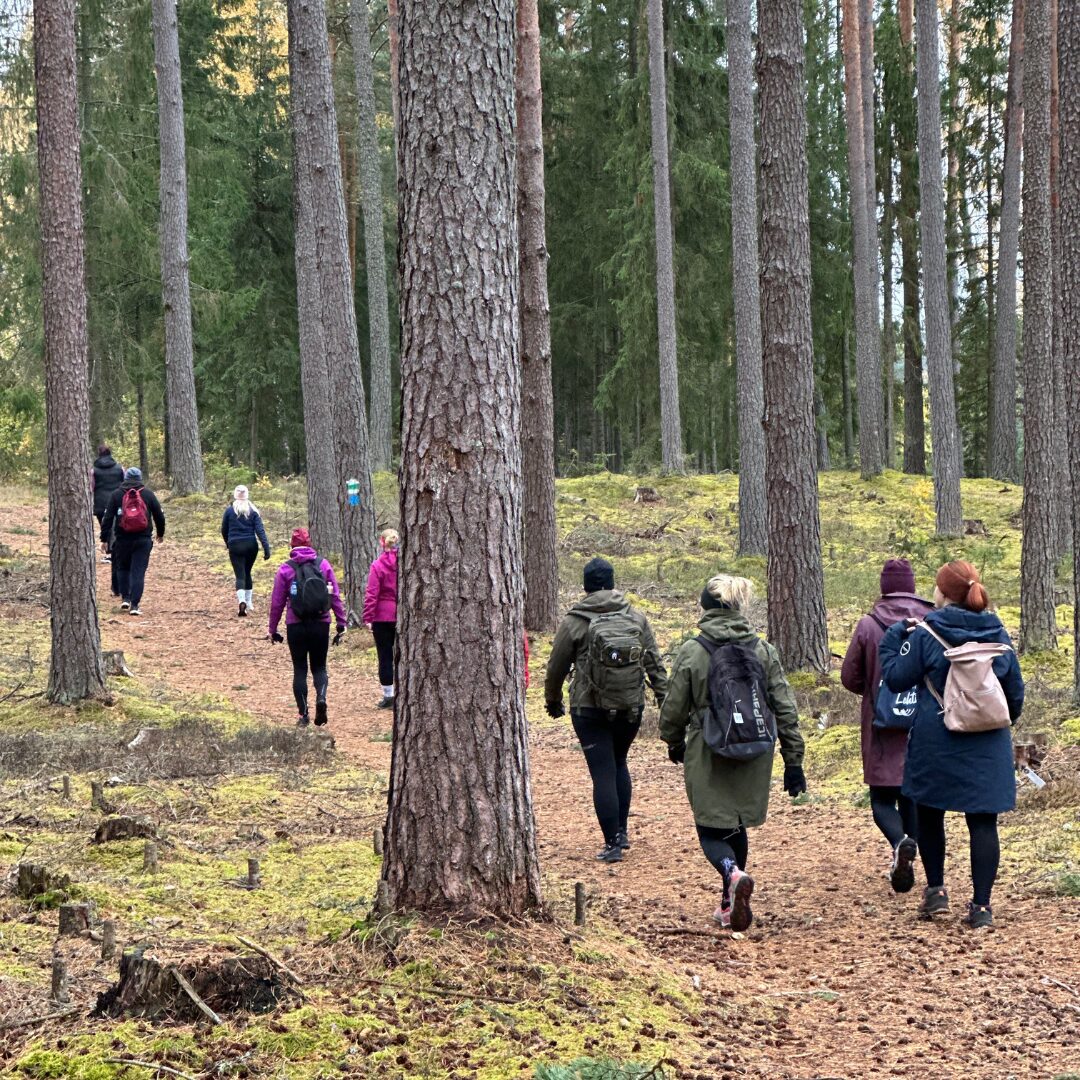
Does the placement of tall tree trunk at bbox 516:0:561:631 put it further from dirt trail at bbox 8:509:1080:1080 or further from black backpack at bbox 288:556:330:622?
dirt trail at bbox 8:509:1080:1080

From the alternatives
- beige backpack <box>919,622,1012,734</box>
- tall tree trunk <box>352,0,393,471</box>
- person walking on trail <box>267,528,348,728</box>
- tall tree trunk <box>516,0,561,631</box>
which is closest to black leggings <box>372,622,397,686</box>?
person walking on trail <box>267,528,348,728</box>

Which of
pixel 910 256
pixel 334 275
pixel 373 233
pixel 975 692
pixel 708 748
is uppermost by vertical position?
pixel 373 233

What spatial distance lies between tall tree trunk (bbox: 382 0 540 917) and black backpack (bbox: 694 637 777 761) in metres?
1.62

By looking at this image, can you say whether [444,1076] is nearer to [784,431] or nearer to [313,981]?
[313,981]

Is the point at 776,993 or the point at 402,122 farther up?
the point at 402,122

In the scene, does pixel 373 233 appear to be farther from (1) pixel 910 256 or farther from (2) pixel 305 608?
(2) pixel 305 608

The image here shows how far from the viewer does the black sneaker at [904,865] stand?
6.68 metres

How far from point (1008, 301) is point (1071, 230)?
74.7ft

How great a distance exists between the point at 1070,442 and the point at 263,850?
22.3 ft

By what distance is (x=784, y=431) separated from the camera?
11.8 m

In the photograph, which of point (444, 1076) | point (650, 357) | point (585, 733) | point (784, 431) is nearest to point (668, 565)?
point (784, 431)

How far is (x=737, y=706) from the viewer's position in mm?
6285

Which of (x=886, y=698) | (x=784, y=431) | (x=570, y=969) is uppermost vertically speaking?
(x=784, y=431)

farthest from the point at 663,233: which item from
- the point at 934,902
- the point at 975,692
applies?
the point at 934,902
